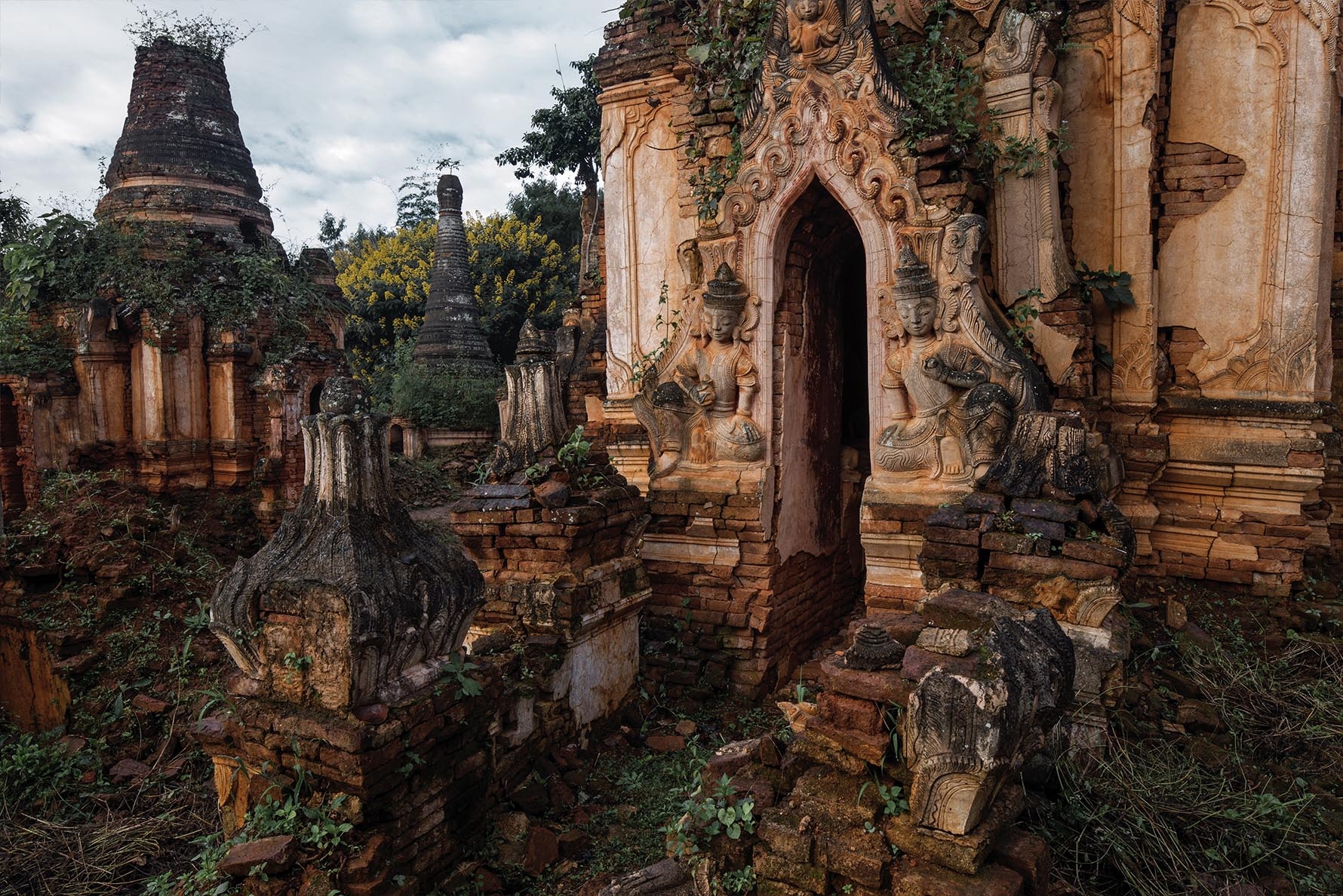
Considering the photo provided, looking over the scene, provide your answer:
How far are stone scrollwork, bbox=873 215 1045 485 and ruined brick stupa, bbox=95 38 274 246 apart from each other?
36.9 feet

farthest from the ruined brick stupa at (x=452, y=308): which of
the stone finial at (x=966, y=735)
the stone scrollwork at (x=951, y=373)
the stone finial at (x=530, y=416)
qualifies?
the stone finial at (x=966, y=735)

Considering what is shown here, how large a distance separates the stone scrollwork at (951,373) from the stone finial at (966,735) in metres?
2.88

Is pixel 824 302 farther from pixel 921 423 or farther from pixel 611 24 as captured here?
pixel 611 24

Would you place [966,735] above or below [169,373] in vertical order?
below

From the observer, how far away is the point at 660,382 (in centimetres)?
668

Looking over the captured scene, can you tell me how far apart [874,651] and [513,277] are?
25234mm

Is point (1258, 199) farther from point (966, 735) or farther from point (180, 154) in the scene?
point (180, 154)

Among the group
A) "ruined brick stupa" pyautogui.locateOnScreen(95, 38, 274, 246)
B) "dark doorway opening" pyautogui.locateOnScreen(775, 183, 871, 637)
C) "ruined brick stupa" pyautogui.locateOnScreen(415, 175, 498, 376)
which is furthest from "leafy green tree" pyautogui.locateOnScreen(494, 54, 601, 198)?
"dark doorway opening" pyautogui.locateOnScreen(775, 183, 871, 637)

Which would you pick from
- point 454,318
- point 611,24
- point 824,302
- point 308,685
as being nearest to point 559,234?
point 454,318

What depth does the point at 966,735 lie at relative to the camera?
2.65m

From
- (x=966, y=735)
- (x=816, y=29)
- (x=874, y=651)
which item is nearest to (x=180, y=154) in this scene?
(x=816, y=29)

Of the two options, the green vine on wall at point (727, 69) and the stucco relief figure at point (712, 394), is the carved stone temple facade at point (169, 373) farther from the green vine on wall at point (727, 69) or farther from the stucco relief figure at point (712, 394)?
the green vine on wall at point (727, 69)

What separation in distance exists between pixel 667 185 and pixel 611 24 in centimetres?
178

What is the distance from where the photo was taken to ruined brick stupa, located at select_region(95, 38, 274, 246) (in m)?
12.4
